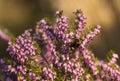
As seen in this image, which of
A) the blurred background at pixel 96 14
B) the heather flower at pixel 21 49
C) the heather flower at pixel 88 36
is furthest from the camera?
the blurred background at pixel 96 14

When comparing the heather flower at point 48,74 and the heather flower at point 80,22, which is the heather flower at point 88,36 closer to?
the heather flower at point 80,22

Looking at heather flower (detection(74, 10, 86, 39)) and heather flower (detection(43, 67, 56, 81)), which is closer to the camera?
heather flower (detection(43, 67, 56, 81))

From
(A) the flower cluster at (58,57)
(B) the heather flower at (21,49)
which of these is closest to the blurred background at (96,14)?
(A) the flower cluster at (58,57)

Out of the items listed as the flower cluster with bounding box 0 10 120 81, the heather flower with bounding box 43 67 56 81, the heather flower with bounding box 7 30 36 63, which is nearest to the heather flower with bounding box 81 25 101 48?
the flower cluster with bounding box 0 10 120 81

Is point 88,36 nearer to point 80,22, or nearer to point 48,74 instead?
point 80,22

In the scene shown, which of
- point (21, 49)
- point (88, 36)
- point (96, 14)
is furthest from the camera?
point (96, 14)

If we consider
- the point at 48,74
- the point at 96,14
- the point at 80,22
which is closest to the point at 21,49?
the point at 48,74

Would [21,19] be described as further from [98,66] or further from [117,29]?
[98,66]

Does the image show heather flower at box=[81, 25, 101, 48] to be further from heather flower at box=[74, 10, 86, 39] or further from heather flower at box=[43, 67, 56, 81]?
heather flower at box=[43, 67, 56, 81]
